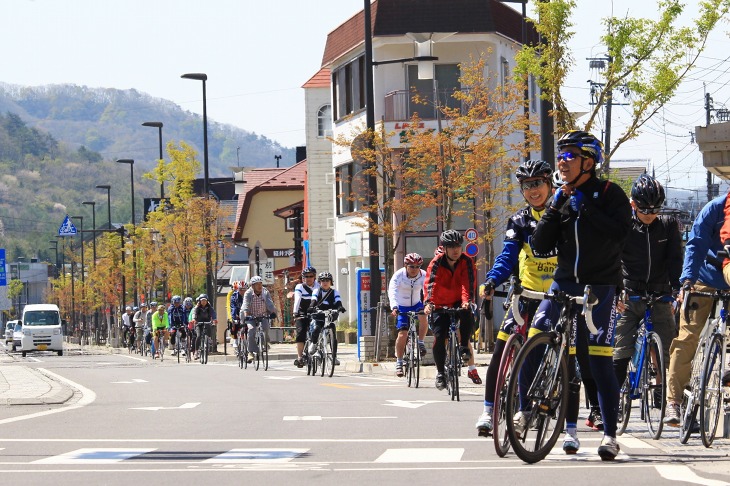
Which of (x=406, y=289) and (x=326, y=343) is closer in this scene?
(x=406, y=289)

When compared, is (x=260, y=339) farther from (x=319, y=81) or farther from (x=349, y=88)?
(x=319, y=81)

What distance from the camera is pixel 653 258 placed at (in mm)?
11438

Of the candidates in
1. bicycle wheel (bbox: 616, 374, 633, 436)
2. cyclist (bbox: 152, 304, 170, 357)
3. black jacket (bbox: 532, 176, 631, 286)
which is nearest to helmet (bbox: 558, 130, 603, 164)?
black jacket (bbox: 532, 176, 631, 286)

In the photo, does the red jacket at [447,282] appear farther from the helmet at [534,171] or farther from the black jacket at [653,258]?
the helmet at [534,171]

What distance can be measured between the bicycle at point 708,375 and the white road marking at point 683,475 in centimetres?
108

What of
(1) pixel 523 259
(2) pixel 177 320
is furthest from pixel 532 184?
(2) pixel 177 320

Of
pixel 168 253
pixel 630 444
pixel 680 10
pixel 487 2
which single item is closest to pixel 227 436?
pixel 630 444

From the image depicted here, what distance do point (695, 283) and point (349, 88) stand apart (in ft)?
142

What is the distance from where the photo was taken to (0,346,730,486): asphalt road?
8584mm

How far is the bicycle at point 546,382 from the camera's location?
350 inches

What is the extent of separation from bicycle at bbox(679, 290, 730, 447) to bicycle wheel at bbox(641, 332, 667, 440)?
1.79 feet

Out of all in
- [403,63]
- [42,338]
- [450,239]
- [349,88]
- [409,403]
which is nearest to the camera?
[450,239]

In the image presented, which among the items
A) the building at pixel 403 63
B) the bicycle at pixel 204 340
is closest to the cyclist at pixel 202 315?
the bicycle at pixel 204 340

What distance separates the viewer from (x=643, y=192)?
1135 centimetres
